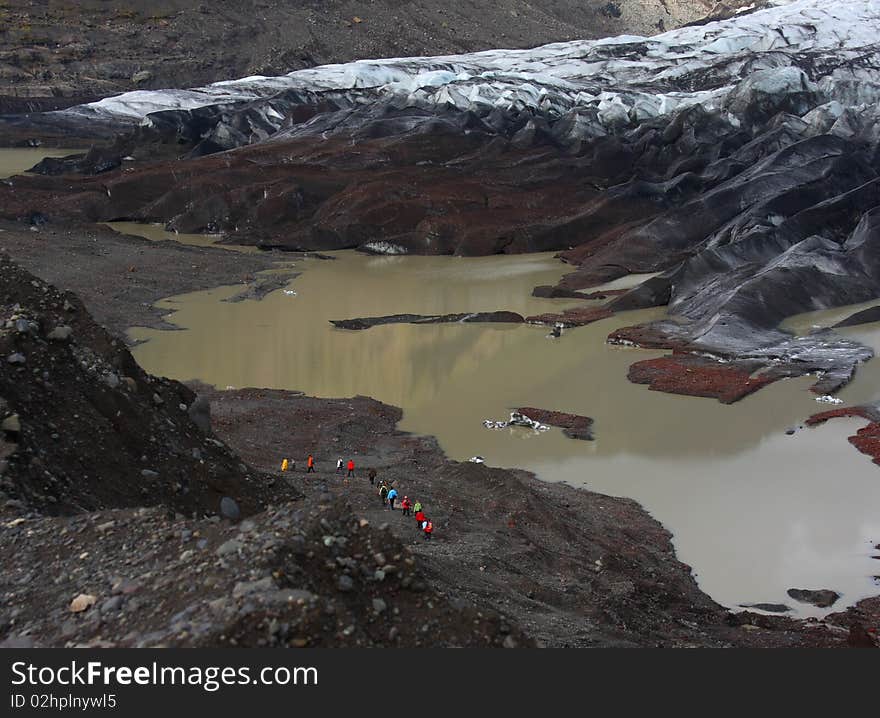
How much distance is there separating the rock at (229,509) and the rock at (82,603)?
3164mm

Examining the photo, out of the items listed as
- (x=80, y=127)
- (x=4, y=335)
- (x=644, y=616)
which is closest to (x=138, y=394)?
(x=4, y=335)

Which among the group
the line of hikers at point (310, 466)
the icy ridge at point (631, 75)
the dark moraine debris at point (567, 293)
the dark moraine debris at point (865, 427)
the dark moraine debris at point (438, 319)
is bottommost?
the dark moraine debris at point (567, 293)

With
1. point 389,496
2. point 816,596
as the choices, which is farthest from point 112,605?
point 816,596

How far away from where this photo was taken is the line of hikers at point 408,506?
12703mm

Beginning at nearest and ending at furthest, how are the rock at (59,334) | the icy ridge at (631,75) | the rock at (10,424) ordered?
1. the rock at (10,424)
2. the rock at (59,334)
3. the icy ridge at (631,75)

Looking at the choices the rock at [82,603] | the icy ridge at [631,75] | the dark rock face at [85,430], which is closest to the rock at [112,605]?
the rock at [82,603]

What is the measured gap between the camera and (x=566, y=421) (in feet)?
67.2

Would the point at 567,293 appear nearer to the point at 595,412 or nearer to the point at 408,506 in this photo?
the point at 595,412

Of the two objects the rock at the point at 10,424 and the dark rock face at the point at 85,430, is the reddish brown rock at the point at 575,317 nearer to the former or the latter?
the dark rock face at the point at 85,430

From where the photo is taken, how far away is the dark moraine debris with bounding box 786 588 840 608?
12594 mm

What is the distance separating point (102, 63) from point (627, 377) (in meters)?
89.3

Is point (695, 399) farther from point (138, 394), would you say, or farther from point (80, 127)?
point (80, 127)

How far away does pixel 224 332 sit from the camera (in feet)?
94.3

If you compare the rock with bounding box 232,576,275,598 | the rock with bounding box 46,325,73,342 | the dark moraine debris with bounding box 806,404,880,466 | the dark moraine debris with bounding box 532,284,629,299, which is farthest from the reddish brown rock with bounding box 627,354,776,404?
the rock with bounding box 232,576,275,598
